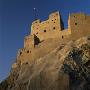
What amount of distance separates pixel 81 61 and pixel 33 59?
44.7 ft

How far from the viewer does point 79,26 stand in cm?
6062

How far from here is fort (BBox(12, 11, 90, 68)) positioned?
60.2 m

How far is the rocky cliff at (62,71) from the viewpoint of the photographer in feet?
153

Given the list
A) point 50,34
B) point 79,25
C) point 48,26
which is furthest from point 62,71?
point 48,26

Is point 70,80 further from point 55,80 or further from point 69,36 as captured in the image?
point 69,36

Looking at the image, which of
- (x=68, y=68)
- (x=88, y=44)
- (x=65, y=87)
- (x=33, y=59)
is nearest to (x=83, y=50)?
(x=88, y=44)

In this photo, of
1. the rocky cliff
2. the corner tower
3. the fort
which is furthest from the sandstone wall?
the rocky cliff

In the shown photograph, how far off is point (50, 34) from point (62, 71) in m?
18.7

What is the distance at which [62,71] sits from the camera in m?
47.5

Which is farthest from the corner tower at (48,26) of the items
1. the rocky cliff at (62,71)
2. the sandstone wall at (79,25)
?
the rocky cliff at (62,71)

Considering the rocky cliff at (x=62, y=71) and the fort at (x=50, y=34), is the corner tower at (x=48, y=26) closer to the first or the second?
the fort at (x=50, y=34)

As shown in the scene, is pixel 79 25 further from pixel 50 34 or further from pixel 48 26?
pixel 48 26

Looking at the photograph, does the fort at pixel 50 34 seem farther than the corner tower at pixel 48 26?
No

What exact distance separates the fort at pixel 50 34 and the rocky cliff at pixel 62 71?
4.89 meters
